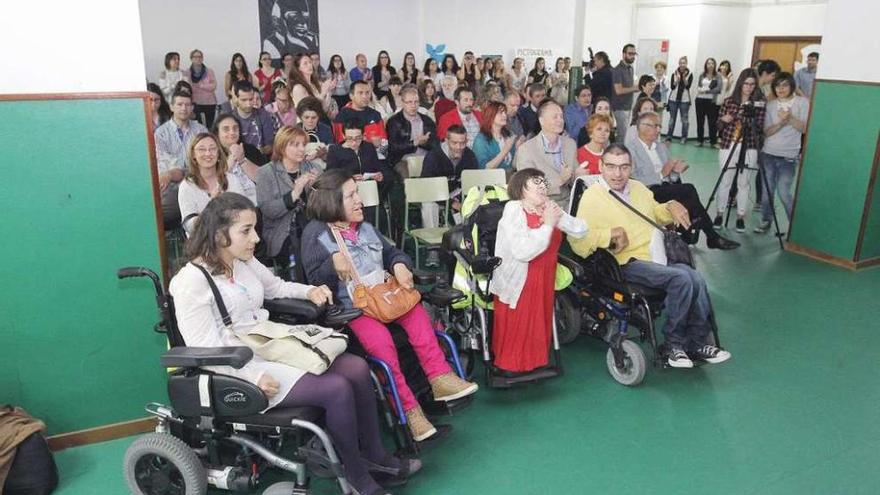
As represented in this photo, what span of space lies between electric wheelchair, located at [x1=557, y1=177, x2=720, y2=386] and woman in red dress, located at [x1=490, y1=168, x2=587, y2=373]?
1.11ft

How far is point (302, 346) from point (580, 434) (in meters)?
1.47

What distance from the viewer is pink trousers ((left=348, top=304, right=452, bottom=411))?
2.95 metres

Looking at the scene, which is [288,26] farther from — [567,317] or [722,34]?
[567,317]

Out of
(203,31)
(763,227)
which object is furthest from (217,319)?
(203,31)

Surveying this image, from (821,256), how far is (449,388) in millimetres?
4340

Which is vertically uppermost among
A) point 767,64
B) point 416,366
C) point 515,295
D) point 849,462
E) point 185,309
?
point 767,64

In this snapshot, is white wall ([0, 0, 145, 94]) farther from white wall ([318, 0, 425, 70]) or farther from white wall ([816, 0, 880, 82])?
white wall ([318, 0, 425, 70])

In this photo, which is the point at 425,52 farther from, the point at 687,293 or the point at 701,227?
the point at 687,293

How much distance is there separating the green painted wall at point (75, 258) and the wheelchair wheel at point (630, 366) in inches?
93.0

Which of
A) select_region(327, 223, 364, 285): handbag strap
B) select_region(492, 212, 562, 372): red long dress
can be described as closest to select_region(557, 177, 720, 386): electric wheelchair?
select_region(492, 212, 562, 372): red long dress

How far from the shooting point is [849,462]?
121 inches

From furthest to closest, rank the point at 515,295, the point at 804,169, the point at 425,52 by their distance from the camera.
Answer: the point at 425,52
the point at 804,169
the point at 515,295

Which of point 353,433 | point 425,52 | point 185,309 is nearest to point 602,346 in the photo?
point 353,433

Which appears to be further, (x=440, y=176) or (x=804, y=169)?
(x=804, y=169)
